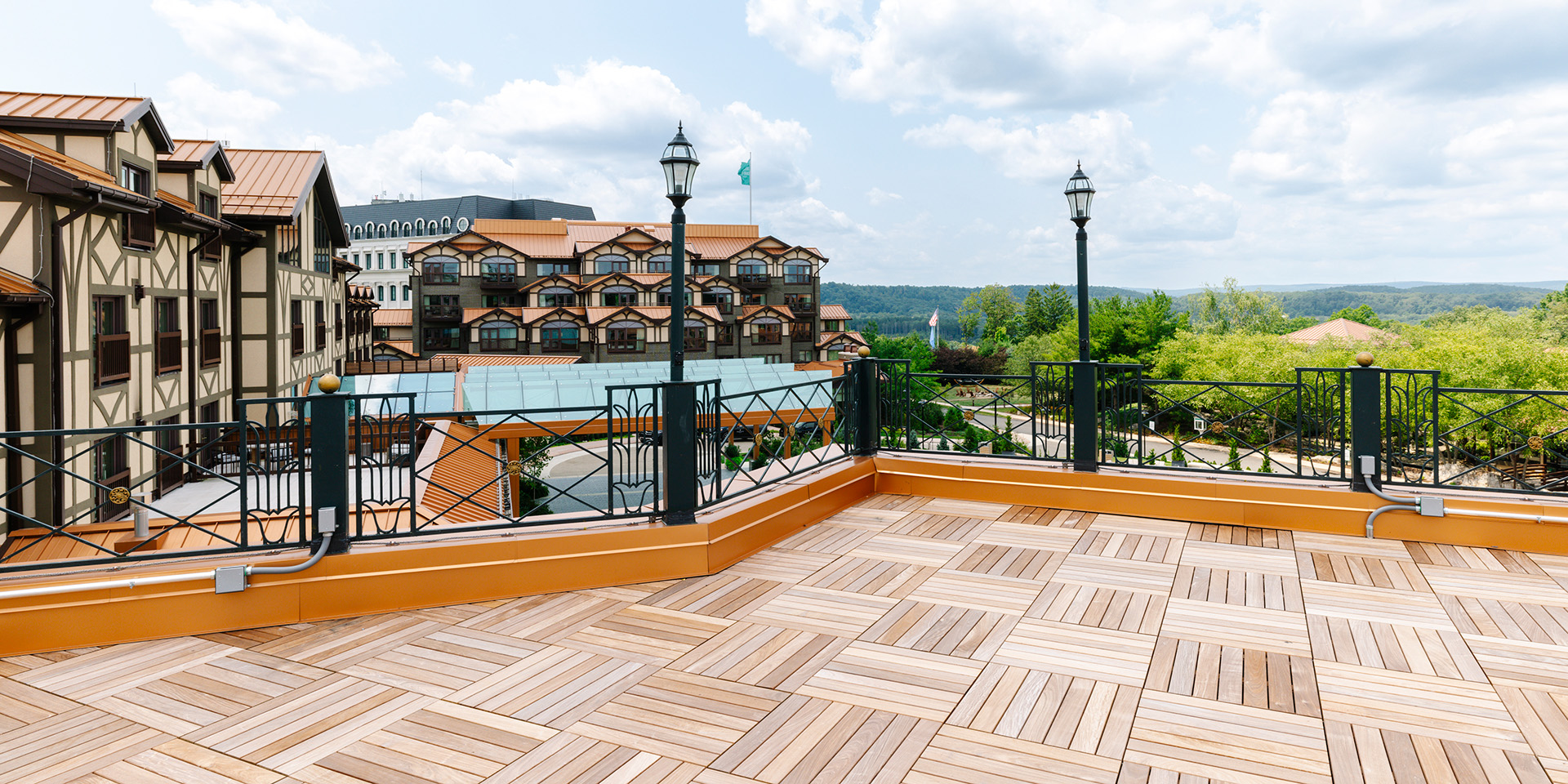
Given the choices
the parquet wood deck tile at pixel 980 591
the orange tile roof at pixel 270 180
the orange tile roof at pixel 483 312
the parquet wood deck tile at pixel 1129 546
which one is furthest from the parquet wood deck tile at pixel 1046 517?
the orange tile roof at pixel 483 312

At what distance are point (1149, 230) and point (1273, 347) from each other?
17097 millimetres

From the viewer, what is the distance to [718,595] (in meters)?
4.80

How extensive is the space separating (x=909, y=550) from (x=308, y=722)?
3810 mm

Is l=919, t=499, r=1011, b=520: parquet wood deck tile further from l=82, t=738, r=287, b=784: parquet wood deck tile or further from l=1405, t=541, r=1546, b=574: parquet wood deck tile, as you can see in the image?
l=82, t=738, r=287, b=784: parquet wood deck tile

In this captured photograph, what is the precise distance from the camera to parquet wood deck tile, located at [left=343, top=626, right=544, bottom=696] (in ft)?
11.9

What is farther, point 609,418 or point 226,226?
point 226,226

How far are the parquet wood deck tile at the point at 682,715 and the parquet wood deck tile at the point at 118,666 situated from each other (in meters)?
2.12

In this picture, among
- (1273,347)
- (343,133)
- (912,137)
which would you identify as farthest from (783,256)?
(343,133)

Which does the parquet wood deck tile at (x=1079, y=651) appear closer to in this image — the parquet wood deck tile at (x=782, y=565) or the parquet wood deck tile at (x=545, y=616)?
the parquet wood deck tile at (x=782, y=565)

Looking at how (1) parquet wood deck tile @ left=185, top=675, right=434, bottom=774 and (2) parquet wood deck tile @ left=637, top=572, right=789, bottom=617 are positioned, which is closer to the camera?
(1) parquet wood deck tile @ left=185, top=675, right=434, bottom=774

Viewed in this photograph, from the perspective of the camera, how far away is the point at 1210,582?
16.3 feet

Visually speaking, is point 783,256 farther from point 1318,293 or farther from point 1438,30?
point 1318,293

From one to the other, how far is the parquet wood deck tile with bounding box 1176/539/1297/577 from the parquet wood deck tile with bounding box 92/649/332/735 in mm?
5230

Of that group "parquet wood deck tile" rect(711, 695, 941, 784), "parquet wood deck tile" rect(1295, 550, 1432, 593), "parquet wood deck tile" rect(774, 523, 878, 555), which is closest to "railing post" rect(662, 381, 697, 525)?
"parquet wood deck tile" rect(774, 523, 878, 555)
